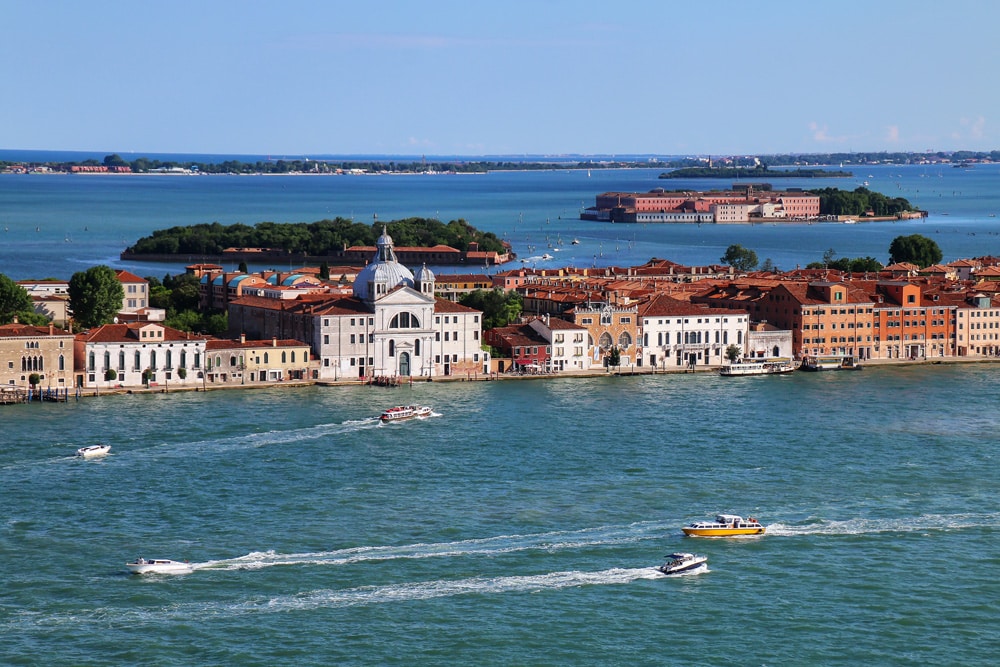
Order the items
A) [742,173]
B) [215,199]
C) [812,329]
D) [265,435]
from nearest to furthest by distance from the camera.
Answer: [265,435], [812,329], [215,199], [742,173]

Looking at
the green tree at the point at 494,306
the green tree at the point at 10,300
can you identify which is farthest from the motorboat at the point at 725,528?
the green tree at the point at 10,300

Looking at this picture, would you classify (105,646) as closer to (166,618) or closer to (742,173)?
(166,618)

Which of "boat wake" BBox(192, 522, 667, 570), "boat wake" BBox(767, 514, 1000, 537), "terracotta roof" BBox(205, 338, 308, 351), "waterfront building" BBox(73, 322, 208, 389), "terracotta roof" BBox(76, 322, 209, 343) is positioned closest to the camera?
"boat wake" BBox(192, 522, 667, 570)

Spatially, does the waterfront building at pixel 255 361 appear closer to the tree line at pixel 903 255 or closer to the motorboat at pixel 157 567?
the motorboat at pixel 157 567

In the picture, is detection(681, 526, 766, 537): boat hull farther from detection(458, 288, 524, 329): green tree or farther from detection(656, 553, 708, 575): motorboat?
detection(458, 288, 524, 329): green tree

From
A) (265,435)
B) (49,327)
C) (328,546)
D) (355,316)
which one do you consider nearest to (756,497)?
(328,546)

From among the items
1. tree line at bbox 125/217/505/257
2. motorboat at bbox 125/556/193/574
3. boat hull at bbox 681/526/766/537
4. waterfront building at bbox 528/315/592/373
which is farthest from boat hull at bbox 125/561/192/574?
tree line at bbox 125/217/505/257

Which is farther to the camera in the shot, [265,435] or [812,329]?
[812,329]
